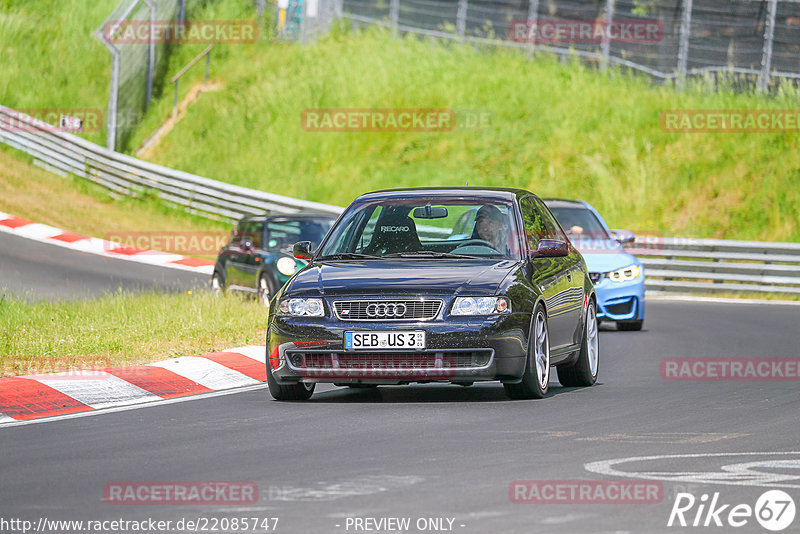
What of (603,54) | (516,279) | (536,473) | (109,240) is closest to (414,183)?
(603,54)

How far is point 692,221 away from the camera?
31641 mm

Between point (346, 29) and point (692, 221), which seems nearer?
point (692, 221)

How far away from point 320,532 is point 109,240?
25.9 meters

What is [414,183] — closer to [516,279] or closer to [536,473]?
[516,279]

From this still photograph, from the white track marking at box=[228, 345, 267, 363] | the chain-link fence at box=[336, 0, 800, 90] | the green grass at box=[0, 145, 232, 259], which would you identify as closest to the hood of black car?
the white track marking at box=[228, 345, 267, 363]

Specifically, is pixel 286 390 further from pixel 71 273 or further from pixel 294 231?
pixel 71 273

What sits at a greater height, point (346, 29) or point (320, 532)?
point (346, 29)

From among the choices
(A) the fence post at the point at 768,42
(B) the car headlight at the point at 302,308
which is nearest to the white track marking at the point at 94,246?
(A) the fence post at the point at 768,42

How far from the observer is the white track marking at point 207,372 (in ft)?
40.4

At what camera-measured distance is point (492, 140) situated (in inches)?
1437

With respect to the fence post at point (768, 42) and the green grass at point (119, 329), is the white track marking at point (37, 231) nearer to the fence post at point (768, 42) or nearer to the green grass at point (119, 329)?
the green grass at point (119, 329)

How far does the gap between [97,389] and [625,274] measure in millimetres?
9198

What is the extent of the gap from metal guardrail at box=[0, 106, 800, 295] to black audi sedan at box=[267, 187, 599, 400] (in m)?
14.6

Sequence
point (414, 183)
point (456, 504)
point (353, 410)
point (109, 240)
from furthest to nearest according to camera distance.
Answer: point (414, 183) → point (109, 240) → point (353, 410) → point (456, 504)
